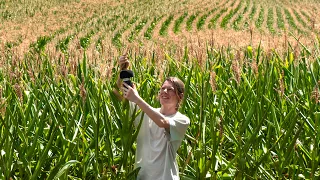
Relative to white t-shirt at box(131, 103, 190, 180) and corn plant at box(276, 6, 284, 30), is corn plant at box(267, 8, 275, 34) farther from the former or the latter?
white t-shirt at box(131, 103, 190, 180)

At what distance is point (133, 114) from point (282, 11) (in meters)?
32.0

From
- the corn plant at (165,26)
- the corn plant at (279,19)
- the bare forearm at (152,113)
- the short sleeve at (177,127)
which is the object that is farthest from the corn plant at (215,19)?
the bare forearm at (152,113)

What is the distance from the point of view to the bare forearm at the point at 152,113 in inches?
116

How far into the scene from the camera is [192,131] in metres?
4.09

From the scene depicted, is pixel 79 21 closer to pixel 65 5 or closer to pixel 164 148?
pixel 65 5

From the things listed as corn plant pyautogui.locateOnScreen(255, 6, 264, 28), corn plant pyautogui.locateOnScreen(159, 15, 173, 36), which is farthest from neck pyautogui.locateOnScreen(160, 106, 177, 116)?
corn plant pyautogui.locateOnScreen(255, 6, 264, 28)

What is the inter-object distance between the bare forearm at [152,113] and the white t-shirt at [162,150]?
0.16ft

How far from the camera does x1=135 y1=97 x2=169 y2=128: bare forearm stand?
295cm

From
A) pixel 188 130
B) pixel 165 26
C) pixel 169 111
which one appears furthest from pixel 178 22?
pixel 169 111

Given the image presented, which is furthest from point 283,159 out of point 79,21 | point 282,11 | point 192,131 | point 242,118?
point 282,11

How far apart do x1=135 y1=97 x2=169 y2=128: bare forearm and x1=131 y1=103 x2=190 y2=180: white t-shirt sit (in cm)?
5

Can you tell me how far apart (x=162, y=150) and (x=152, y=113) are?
267 mm

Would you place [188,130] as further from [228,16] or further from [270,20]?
[228,16]

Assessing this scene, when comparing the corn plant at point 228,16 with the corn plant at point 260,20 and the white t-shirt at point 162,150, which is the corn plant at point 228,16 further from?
the white t-shirt at point 162,150
